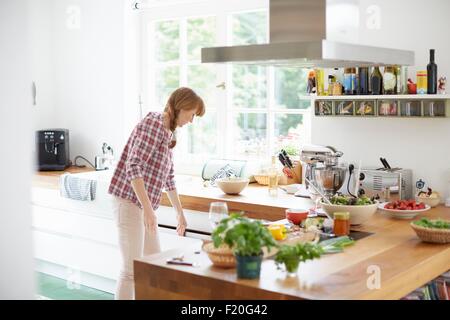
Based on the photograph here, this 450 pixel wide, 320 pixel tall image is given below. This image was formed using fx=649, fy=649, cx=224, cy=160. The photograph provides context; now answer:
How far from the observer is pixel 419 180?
4.03m

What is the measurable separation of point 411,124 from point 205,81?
6.26ft

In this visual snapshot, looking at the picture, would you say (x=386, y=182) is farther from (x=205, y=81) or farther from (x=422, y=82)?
(x=205, y=81)

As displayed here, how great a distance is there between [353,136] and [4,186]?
3130 millimetres

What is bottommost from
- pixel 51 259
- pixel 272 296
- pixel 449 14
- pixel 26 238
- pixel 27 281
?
pixel 51 259

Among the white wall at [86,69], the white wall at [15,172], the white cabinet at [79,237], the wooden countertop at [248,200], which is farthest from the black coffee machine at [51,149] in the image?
the white wall at [15,172]

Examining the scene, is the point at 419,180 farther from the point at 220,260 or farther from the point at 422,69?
the point at 220,260

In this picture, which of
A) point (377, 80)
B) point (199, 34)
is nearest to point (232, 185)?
point (377, 80)

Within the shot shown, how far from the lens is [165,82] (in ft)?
18.6

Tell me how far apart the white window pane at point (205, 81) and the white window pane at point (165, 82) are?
0.17 m

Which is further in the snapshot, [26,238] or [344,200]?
[344,200]

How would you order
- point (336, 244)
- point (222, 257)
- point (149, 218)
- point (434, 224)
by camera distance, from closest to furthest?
point (222, 257) → point (336, 244) → point (434, 224) → point (149, 218)

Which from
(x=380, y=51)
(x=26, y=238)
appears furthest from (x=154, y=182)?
(x=26, y=238)

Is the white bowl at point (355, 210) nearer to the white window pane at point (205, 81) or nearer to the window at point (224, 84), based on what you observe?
the window at point (224, 84)

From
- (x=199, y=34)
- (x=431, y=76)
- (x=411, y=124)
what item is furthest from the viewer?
(x=199, y=34)
